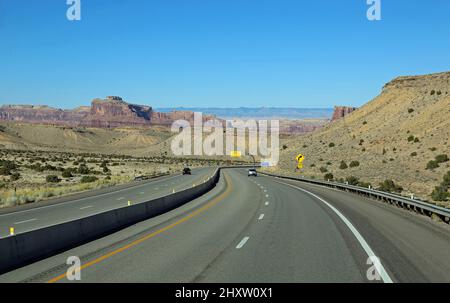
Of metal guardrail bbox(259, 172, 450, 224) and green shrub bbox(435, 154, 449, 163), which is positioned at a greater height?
green shrub bbox(435, 154, 449, 163)

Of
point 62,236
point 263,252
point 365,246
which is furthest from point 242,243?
point 62,236

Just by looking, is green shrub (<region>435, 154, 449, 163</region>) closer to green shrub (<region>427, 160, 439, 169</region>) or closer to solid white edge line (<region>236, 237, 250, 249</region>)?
green shrub (<region>427, 160, 439, 169</region>)

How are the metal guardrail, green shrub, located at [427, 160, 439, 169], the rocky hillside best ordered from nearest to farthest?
the metal guardrail → green shrub, located at [427, 160, 439, 169] → the rocky hillside

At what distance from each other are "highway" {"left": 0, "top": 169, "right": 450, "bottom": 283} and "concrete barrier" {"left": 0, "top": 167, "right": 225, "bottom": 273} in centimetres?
35

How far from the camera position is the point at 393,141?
2854 inches

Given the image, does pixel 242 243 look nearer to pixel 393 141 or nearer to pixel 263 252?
pixel 263 252

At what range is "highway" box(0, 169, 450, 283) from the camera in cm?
937

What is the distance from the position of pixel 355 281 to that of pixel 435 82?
87.4 metres

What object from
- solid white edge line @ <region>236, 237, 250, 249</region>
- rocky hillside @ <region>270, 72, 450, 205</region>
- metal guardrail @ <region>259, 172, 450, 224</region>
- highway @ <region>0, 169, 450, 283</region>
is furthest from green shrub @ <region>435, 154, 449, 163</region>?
solid white edge line @ <region>236, 237, 250, 249</region>

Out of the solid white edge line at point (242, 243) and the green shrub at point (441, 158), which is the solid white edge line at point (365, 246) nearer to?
the solid white edge line at point (242, 243)

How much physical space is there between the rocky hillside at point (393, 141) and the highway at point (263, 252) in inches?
1034

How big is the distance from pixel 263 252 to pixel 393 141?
64.4m

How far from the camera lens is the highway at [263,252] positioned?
30.7 feet
